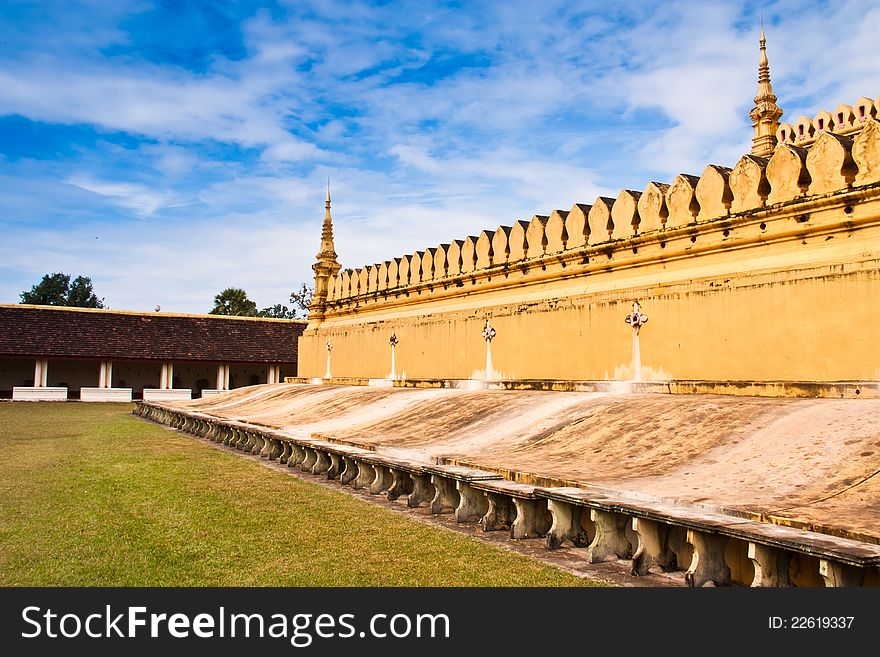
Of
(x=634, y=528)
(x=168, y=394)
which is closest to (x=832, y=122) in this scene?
(x=634, y=528)

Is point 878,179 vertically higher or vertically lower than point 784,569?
higher

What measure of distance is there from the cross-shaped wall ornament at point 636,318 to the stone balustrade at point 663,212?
81cm

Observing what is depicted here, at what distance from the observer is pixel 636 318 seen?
813cm

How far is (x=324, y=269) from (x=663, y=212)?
9.93 metres

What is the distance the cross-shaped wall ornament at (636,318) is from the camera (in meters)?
8.08

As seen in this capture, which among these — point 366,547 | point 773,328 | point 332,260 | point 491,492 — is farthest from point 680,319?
point 332,260

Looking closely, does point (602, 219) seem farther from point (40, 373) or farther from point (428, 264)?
point (40, 373)

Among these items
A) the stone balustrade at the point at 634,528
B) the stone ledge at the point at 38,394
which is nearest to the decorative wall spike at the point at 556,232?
the stone balustrade at the point at 634,528

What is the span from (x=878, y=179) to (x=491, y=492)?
13.8ft

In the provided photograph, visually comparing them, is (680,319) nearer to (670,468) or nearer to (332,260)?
(670,468)

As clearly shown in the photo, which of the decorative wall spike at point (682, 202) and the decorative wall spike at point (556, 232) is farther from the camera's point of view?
the decorative wall spike at point (556, 232)

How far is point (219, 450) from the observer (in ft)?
33.7

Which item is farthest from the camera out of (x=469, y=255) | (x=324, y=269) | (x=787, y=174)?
(x=324, y=269)

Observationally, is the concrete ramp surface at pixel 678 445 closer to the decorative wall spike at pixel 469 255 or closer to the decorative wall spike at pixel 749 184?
the decorative wall spike at pixel 749 184
